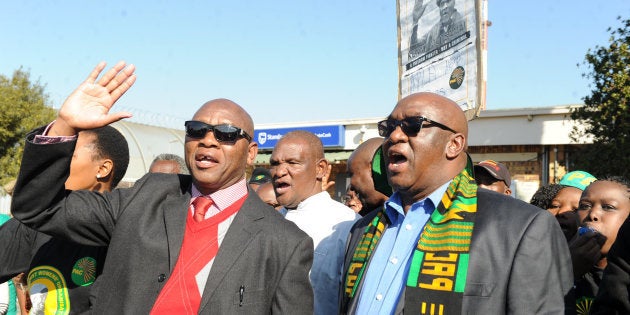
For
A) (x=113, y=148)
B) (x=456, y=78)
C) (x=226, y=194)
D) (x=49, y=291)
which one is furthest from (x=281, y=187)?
(x=456, y=78)

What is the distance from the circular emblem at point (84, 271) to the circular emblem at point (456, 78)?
581cm

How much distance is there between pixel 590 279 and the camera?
371cm

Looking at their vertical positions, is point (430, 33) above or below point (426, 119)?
above

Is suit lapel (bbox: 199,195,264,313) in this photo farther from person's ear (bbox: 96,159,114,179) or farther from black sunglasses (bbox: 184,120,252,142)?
person's ear (bbox: 96,159,114,179)

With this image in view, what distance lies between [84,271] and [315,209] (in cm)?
171

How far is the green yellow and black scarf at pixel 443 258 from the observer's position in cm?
259

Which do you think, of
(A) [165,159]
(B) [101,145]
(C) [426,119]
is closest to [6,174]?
(A) [165,159]

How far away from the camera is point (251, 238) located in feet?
9.83

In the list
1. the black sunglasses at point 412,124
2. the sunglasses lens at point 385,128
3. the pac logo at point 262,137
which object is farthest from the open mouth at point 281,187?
the pac logo at point 262,137

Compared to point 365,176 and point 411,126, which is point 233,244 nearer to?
point 411,126

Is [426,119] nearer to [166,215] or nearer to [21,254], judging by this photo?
[166,215]

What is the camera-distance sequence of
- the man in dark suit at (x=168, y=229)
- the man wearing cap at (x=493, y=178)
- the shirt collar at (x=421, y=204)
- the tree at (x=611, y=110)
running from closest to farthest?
1. the man in dark suit at (x=168, y=229)
2. the shirt collar at (x=421, y=204)
3. the man wearing cap at (x=493, y=178)
4. the tree at (x=611, y=110)

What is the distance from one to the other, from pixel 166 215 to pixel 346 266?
3.16ft

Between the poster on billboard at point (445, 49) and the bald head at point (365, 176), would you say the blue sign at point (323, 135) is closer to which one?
the poster on billboard at point (445, 49)
